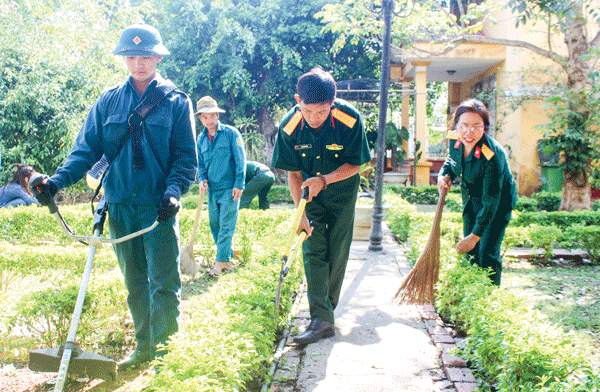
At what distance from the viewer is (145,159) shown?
284cm

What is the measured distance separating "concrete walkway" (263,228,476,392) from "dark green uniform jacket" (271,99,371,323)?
1.06 ft

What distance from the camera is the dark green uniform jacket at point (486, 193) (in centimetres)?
361

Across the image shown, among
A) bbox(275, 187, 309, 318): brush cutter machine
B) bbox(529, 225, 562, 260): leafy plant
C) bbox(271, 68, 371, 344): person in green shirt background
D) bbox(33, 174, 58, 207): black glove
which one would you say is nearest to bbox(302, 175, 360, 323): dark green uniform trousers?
bbox(271, 68, 371, 344): person in green shirt background

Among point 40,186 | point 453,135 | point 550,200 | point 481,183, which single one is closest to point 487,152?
point 481,183

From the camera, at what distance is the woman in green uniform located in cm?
361

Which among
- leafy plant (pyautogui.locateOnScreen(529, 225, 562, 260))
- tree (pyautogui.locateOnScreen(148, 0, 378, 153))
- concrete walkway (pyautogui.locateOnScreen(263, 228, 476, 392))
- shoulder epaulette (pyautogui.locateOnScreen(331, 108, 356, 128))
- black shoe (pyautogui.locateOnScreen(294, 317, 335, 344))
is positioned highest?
tree (pyautogui.locateOnScreen(148, 0, 378, 153))

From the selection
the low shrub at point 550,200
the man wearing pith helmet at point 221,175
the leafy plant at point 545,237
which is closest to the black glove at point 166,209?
the man wearing pith helmet at point 221,175

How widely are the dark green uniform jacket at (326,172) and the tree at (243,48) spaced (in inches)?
491

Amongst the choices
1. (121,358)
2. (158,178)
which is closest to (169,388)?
(158,178)

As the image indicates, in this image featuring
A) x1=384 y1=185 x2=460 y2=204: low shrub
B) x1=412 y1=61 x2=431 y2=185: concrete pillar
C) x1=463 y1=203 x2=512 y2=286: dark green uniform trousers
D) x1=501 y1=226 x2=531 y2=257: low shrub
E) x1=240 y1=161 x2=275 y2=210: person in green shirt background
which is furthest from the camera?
x1=412 y1=61 x2=431 y2=185: concrete pillar

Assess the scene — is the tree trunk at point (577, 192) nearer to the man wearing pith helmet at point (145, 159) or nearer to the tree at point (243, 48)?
the tree at point (243, 48)

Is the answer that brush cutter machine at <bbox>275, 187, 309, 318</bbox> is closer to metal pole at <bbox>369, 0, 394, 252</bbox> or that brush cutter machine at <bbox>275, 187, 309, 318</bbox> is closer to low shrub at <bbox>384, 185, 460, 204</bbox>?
metal pole at <bbox>369, 0, 394, 252</bbox>

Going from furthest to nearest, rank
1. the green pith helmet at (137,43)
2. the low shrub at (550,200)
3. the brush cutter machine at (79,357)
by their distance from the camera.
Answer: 1. the low shrub at (550,200)
2. the green pith helmet at (137,43)
3. the brush cutter machine at (79,357)

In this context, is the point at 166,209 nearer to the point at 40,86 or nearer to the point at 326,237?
the point at 326,237
